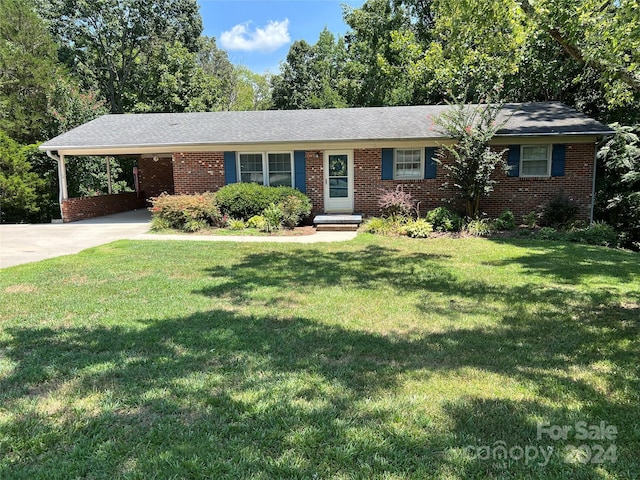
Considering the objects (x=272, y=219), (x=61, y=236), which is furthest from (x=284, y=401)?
(x=61, y=236)

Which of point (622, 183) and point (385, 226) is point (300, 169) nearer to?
point (385, 226)

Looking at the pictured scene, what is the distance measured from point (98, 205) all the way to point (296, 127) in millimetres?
8515

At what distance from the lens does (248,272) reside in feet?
25.0

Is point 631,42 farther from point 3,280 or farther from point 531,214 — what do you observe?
point 3,280

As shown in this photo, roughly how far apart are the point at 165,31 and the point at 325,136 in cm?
2214

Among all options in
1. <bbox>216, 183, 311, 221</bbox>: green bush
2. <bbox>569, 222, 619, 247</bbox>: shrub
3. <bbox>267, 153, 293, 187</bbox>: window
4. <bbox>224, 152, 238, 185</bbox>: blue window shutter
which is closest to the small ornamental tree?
<bbox>569, 222, 619, 247</bbox>: shrub

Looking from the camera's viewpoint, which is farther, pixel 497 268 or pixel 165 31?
pixel 165 31

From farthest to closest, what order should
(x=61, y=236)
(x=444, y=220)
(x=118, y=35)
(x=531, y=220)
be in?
(x=118, y=35)
(x=531, y=220)
(x=444, y=220)
(x=61, y=236)

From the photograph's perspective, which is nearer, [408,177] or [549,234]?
[549,234]

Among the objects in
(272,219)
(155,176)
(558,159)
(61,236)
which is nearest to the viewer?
(61,236)

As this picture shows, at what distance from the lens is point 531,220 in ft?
41.3

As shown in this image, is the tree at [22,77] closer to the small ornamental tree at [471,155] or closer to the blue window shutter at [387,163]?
the blue window shutter at [387,163]

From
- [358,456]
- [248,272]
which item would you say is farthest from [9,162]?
[358,456]

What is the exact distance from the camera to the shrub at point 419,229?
11.8m
